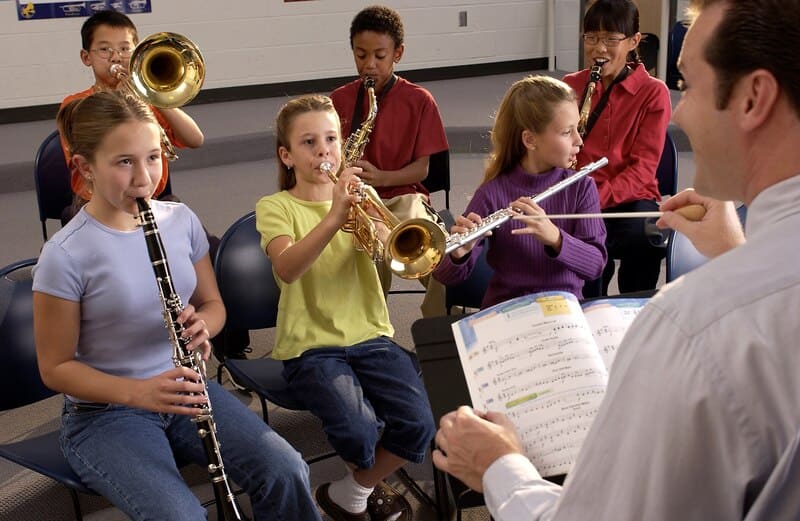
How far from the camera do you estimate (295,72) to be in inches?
298

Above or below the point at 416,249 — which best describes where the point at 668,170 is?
below

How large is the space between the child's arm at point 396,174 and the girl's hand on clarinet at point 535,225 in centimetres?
108

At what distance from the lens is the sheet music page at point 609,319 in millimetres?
1418

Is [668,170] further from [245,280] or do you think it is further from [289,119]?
[245,280]

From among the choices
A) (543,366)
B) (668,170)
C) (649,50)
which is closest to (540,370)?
(543,366)

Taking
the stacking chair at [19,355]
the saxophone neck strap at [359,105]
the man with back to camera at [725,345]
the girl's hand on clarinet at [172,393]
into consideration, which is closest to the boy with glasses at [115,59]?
the saxophone neck strap at [359,105]

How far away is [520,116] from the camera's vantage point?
2385 millimetres

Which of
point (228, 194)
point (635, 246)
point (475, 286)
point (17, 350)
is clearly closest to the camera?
point (17, 350)

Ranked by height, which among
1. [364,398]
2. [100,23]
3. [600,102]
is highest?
[100,23]

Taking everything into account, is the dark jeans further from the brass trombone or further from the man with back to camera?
the man with back to camera

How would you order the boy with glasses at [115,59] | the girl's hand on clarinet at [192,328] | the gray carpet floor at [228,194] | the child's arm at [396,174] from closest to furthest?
the girl's hand on clarinet at [192,328] < the gray carpet floor at [228,194] < the child's arm at [396,174] < the boy with glasses at [115,59]

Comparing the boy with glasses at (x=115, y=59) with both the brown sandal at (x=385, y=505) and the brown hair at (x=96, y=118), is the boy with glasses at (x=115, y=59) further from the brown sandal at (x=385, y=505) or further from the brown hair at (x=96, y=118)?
the brown sandal at (x=385, y=505)

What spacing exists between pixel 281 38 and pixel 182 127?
173 inches

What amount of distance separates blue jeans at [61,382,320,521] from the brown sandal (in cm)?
45
